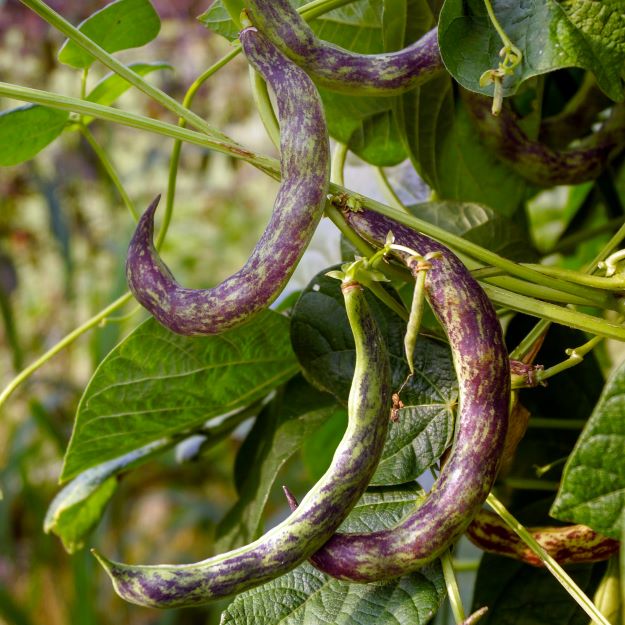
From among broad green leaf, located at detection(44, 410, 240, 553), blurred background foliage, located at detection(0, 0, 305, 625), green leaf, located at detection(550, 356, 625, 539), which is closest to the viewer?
green leaf, located at detection(550, 356, 625, 539)

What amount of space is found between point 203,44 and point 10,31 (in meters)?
0.56

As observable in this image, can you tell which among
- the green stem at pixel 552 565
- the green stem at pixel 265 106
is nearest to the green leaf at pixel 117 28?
the green stem at pixel 265 106

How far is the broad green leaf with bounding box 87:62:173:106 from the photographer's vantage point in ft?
1.79

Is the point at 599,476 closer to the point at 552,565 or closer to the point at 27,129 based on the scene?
the point at 552,565

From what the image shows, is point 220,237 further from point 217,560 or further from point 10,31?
point 217,560

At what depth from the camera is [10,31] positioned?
217cm

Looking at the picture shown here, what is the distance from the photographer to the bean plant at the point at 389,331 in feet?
1.04

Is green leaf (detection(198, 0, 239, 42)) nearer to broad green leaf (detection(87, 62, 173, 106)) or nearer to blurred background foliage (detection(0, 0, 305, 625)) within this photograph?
broad green leaf (detection(87, 62, 173, 106))

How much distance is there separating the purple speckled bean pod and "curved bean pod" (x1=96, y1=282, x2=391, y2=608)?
22 centimetres

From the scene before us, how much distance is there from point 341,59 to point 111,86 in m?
0.24

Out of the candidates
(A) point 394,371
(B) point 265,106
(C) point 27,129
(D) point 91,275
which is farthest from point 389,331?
(D) point 91,275

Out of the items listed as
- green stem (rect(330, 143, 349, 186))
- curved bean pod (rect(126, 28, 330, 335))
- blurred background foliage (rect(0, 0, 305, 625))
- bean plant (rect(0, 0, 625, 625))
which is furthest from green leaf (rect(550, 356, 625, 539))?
blurred background foliage (rect(0, 0, 305, 625))

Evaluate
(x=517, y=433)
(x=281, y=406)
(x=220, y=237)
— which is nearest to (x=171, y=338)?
(x=281, y=406)

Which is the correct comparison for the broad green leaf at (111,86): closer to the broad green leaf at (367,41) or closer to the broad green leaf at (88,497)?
the broad green leaf at (367,41)
